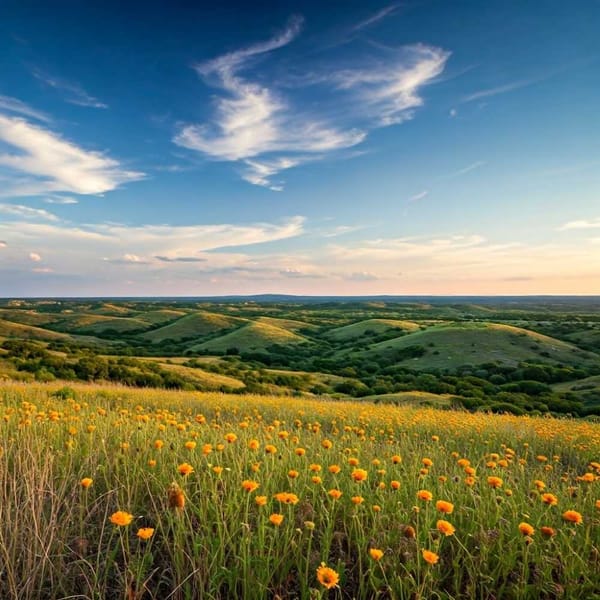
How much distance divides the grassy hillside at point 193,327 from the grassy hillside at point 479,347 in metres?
52.5

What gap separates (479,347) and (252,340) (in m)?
44.2

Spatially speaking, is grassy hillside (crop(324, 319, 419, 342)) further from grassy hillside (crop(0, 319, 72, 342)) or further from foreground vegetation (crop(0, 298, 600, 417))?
grassy hillside (crop(0, 319, 72, 342))

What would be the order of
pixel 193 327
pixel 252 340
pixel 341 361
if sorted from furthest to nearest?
1. pixel 193 327
2. pixel 252 340
3. pixel 341 361

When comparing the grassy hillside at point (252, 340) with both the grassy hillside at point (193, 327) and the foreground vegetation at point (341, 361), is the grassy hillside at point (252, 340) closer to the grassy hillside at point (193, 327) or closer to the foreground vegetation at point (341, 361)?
the foreground vegetation at point (341, 361)

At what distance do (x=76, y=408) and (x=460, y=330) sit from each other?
74587mm

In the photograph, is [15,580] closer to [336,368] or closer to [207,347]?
[336,368]

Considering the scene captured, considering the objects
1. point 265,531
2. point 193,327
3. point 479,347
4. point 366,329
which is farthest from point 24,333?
point 265,531

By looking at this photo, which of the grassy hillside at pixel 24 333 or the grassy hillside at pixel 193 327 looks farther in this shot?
the grassy hillside at pixel 193 327

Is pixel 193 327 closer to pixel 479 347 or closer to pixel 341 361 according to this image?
pixel 341 361

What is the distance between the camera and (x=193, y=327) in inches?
4577

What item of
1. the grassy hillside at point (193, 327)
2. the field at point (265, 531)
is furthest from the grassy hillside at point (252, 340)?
the field at point (265, 531)

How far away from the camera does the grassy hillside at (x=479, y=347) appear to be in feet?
203

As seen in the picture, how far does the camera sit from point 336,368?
64250 mm

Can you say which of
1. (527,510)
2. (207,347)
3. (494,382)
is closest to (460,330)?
(494,382)
